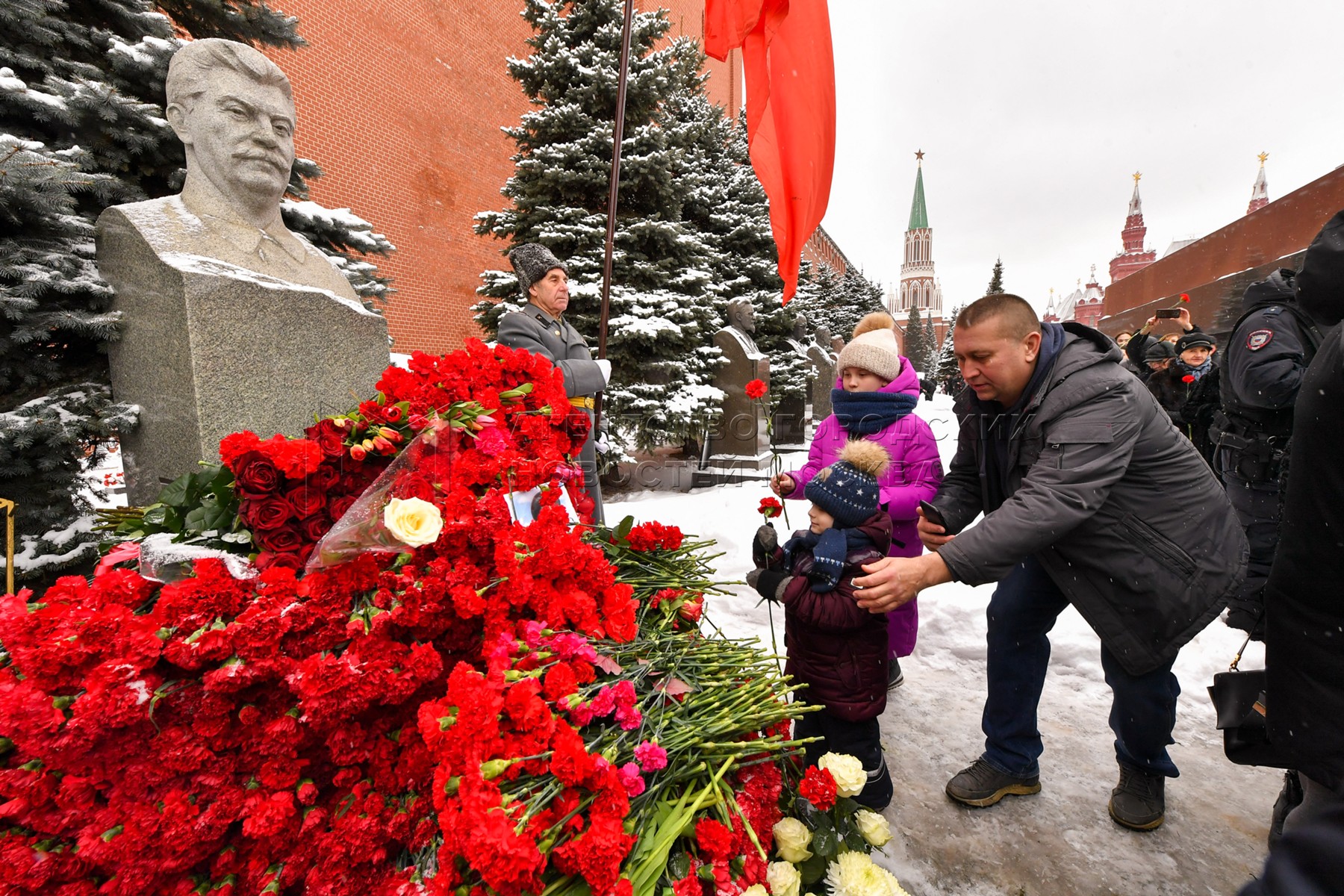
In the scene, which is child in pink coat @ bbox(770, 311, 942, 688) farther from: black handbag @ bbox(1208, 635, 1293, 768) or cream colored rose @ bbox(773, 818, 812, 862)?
cream colored rose @ bbox(773, 818, 812, 862)

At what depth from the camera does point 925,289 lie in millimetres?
86250

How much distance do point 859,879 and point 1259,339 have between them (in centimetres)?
322

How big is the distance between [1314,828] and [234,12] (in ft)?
19.5

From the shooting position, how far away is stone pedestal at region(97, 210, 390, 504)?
2406 mm

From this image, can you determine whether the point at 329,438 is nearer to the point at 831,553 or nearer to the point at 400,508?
the point at 400,508

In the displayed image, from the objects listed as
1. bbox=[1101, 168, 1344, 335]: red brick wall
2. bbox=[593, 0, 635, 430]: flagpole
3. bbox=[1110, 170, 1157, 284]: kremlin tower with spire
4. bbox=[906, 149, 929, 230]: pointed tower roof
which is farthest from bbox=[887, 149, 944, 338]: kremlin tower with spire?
bbox=[593, 0, 635, 430]: flagpole

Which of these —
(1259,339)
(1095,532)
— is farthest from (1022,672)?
(1259,339)

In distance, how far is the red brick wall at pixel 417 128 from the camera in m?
10.2

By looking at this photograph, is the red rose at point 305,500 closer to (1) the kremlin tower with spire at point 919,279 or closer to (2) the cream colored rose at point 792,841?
(2) the cream colored rose at point 792,841

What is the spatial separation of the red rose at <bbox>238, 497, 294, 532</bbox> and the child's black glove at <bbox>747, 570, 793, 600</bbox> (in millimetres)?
1339

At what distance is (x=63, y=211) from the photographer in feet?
8.36

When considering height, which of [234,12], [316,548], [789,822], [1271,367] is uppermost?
[234,12]

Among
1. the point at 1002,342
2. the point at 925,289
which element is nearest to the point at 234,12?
the point at 1002,342

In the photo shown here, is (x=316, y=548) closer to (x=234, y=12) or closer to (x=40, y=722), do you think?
(x=40, y=722)
